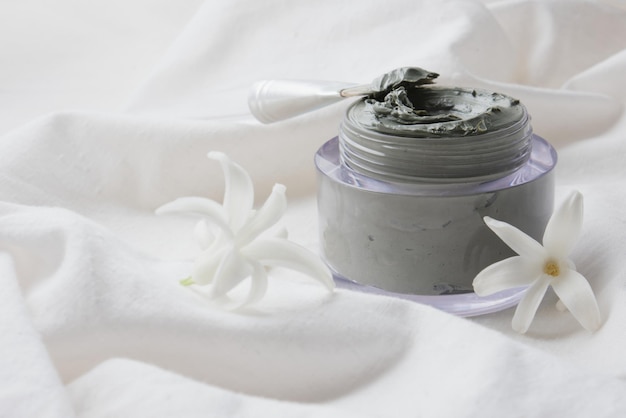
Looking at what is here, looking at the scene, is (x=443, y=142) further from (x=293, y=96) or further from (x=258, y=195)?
(x=258, y=195)

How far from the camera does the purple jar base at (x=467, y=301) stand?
777mm

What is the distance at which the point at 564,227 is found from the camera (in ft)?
2.46

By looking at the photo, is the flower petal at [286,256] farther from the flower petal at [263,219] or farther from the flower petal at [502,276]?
A: the flower petal at [502,276]

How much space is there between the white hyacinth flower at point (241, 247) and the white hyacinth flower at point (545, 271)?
0.46ft

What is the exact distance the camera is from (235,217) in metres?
0.76

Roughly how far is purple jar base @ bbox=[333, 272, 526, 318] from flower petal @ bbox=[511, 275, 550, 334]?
0.05 m

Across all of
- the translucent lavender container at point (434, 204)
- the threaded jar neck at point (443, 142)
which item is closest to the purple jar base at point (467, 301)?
the translucent lavender container at point (434, 204)

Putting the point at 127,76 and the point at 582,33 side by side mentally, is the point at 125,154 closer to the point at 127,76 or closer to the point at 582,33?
the point at 127,76

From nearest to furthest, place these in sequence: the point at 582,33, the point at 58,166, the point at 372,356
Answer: the point at 372,356, the point at 58,166, the point at 582,33

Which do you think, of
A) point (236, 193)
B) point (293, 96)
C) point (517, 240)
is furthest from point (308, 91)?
point (517, 240)

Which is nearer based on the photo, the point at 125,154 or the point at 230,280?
the point at 230,280

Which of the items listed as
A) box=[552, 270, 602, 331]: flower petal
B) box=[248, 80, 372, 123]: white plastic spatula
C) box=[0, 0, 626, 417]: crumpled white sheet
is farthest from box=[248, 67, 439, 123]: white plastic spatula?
box=[552, 270, 602, 331]: flower petal

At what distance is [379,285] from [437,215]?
9cm

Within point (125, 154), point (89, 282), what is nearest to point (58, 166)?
point (125, 154)
